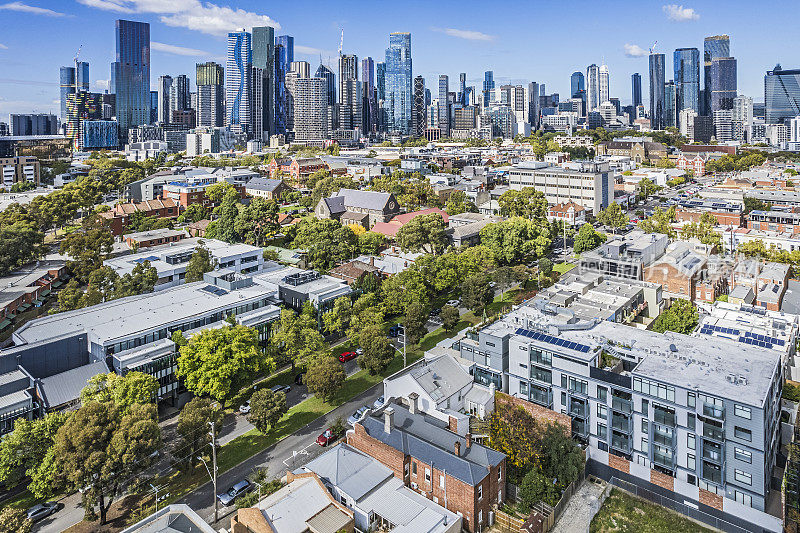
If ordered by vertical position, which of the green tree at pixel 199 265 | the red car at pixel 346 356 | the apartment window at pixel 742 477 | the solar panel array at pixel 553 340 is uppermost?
the green tree at pixel 199 265

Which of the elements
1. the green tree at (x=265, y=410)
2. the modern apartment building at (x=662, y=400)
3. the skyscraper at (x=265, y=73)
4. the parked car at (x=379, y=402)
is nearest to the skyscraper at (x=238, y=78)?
the skyscraper at (x=265, y=73)

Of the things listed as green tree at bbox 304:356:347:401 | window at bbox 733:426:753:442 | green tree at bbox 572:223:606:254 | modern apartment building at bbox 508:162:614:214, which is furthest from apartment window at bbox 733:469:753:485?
modern apartment building at bbox 508:162:614:214

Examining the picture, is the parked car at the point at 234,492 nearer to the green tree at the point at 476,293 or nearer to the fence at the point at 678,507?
the fence at the point at 678,507

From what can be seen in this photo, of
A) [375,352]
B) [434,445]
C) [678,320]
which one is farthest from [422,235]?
[434,445]

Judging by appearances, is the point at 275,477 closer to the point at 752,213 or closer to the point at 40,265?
the point at 40,265

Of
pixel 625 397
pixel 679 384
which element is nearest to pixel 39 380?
pixel 625 397

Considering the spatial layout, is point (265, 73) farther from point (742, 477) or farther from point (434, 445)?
point (742, 477)

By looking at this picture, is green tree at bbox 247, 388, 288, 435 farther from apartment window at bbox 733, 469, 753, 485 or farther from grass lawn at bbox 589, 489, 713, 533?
apartment window at bbox 733, 469, 753, 485
